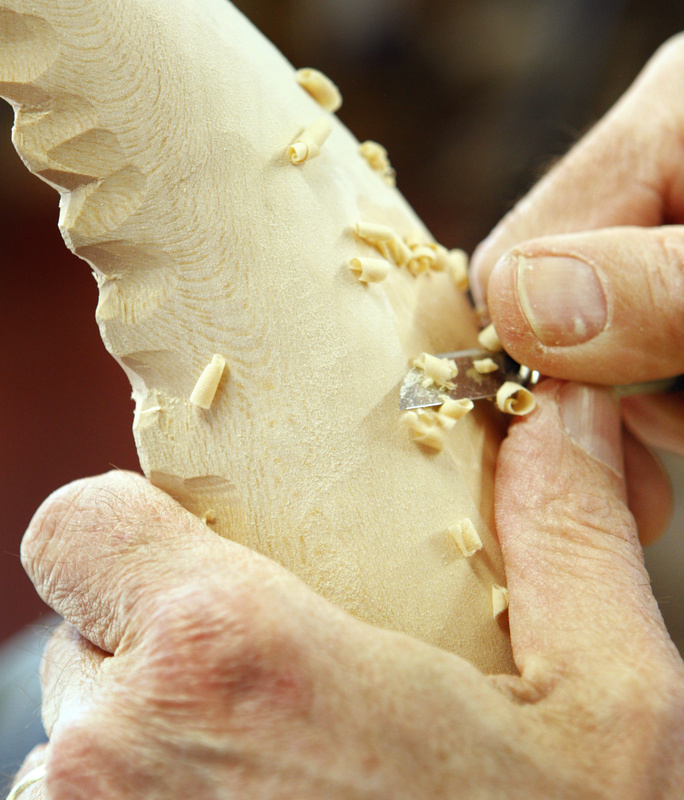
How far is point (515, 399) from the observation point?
86 centimetres

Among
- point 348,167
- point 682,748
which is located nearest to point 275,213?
point 348,167

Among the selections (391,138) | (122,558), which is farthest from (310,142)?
(391,138)

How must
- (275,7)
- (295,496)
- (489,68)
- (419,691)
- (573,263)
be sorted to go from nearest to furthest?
1. (419,691)
2. (295,496)
3. (573,263)
4. (275,7)
5. (489,68)

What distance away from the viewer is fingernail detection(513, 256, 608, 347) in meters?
0.84

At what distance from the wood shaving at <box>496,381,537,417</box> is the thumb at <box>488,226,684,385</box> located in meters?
0.04

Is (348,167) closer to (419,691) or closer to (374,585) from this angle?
(374,585)

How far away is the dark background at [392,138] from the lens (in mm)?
1518

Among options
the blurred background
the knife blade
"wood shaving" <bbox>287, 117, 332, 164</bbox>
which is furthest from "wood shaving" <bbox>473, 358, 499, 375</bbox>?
the blurred background

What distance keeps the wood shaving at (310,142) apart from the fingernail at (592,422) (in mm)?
466

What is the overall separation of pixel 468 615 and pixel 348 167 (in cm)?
60

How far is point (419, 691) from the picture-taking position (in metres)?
0.58

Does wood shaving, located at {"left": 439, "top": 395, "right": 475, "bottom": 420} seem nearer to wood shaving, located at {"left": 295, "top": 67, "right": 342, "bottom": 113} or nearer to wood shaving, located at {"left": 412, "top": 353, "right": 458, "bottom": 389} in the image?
wood shaving, located at {"left": 412, "top": 353, "right": 458, "bottom": 389}

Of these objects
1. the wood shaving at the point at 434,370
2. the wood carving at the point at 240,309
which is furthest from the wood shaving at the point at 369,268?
the wood shaving at the point at 434,370

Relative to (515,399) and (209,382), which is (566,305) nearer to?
(515,399)
